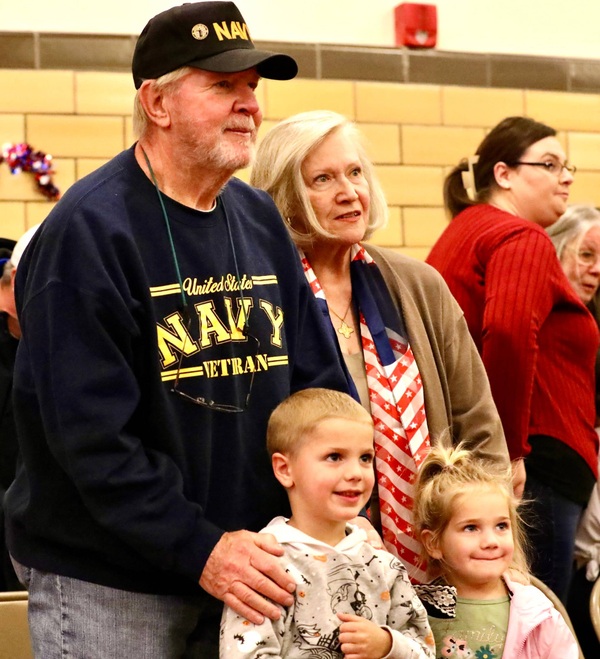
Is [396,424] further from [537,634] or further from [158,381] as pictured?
[158,381]

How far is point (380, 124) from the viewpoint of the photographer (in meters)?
5.36

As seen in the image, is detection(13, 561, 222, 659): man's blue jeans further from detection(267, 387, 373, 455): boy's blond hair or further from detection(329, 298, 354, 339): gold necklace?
detection(329, 298, 354, 339): gold necklace

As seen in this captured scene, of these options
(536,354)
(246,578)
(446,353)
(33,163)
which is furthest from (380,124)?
(246,578)

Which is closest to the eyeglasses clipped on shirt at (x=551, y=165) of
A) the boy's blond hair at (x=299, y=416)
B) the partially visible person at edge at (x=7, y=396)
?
the partially visible person at edge at (x=7, y=396)

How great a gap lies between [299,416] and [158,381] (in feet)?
0.93

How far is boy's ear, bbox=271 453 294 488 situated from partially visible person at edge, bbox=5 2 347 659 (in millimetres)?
34

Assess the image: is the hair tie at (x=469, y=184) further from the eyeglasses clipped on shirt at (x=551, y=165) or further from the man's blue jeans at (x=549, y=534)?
the man's blue jeans at (x=549, y=534)

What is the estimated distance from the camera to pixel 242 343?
2.17 metres

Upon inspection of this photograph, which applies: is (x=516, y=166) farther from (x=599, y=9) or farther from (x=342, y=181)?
(x=599, y=9)

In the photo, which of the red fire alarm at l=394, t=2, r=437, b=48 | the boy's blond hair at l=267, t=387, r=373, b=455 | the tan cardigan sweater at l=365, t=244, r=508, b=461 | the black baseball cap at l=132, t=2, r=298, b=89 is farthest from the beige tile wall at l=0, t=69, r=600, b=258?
the boy's blond hair at l=267, t=387, r=373, b=455

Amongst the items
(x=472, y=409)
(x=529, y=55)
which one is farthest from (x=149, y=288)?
(x=529, y=55)

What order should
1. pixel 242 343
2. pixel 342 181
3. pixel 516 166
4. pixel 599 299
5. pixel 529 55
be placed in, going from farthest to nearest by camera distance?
pixel 529 55 → pixel 599 299 → pixel 516 166 → pixel 342 181 → pixel 242 343

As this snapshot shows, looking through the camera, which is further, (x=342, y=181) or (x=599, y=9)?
(x=599, y=9)

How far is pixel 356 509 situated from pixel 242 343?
0.37 metres
